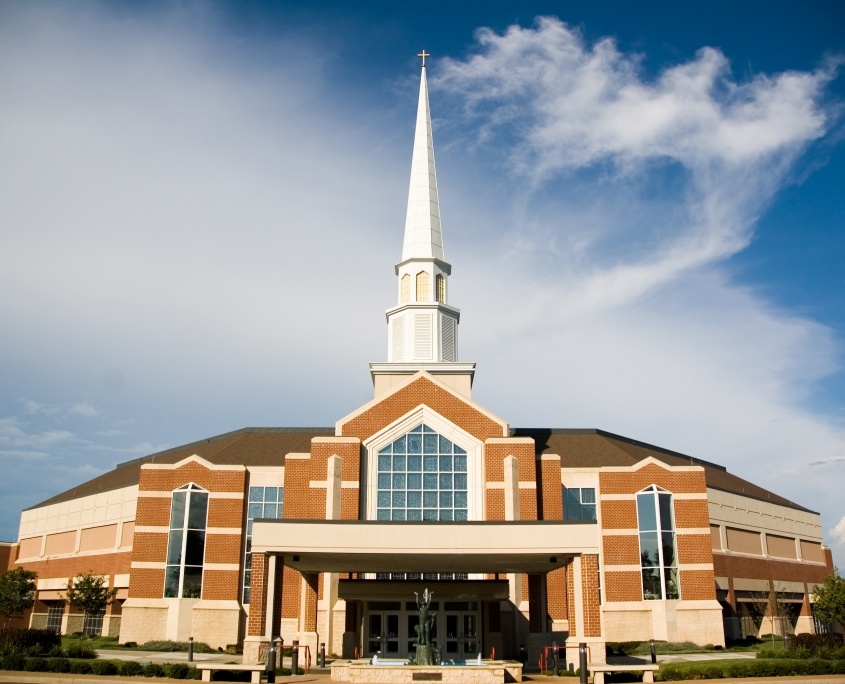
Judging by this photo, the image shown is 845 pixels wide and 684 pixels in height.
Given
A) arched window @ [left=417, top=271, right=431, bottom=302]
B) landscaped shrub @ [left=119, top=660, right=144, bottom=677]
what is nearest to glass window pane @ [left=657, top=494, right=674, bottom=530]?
arched window @ [left=417, top=271, right=431, bottom=302]

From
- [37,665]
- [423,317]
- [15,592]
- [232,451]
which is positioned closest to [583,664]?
[37,665]

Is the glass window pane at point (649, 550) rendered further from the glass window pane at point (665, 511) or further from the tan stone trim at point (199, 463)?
the tan stone trim at point (199, 463)

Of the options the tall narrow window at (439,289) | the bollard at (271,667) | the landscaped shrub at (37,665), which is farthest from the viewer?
the tall narrow window at (439,289)

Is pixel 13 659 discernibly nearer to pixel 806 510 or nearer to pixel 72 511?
pixel 72 511

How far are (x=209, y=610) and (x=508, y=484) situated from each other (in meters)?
16.1

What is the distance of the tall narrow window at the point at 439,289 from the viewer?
4716 centimetres

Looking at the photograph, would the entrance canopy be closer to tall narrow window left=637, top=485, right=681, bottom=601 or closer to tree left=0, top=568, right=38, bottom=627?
tall narrow window left=637, top=485, right=681, bottom=601

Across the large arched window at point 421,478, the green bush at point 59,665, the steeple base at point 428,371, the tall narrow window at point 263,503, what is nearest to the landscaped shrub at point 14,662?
the green bush at point 59,665

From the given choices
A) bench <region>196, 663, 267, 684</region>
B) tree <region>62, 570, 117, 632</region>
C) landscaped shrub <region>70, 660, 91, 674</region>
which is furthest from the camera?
tree <region>62, 570, 117, 632</region>

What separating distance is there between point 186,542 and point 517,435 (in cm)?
1935

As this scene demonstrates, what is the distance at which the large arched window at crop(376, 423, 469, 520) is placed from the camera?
42.0 metres

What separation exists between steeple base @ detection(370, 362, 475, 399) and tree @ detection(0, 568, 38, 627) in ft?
88.6

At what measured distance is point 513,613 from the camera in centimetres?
3928

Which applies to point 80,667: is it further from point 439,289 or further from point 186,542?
point 439,289
